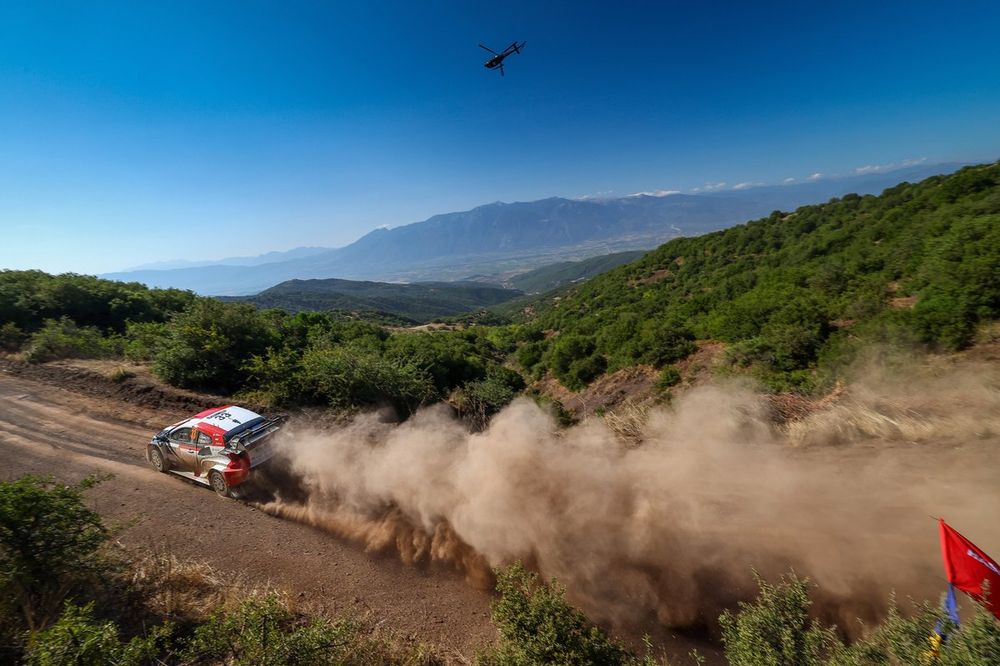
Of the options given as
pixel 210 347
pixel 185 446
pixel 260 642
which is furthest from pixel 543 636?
pixel 210 347

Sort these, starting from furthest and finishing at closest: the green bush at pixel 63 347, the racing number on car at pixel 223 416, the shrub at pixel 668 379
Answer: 1. the green bush at pixel 63 347
2. the shrub at pixel 668 379
3. the racing number on car at pixel 223 416

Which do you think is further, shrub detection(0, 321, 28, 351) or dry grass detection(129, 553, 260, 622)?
shrub detection(0, 321, 28, 351)

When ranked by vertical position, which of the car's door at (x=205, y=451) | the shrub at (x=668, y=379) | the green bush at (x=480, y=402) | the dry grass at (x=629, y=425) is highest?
the car's door at (x=205, y=451)

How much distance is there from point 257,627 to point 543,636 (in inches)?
134

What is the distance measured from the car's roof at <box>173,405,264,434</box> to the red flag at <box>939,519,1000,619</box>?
13055 millimetres

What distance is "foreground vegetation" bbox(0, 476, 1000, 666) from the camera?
3930 mm

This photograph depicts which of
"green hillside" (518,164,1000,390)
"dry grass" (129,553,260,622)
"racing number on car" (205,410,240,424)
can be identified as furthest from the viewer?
"green hillside" (518,164,1000,390)

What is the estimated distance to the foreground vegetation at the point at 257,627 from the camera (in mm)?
3930

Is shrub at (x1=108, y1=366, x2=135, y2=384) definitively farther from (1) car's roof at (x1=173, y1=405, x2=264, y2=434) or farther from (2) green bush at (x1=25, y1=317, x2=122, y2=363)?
(1) car's roof at (x1=173, y1=405, x2=264, y2=434)

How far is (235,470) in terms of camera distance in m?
9.70

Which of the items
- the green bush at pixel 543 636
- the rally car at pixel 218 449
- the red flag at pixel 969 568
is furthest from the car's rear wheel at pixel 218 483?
the red flag at pixel 969 568

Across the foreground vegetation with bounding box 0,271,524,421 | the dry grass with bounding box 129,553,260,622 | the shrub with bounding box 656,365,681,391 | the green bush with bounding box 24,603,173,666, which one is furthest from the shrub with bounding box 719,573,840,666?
the shrub with bounding box 656,365,681,391

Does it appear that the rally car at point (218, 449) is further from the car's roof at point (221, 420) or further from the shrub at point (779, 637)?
the shrub at point (779, 637)

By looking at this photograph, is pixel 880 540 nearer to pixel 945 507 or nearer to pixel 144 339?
pixel 945 507
